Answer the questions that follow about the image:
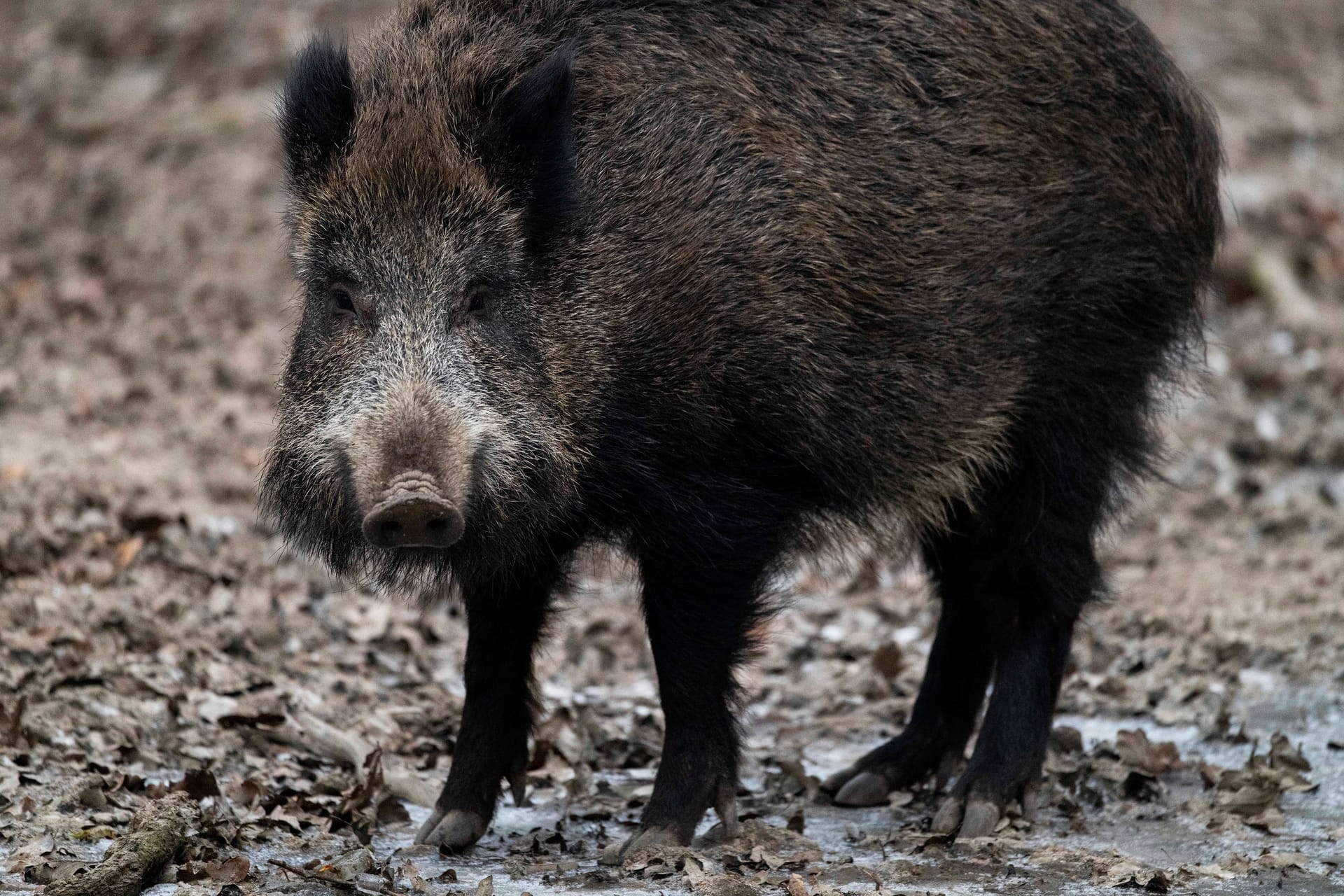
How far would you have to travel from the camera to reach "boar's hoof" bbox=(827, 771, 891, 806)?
16.9 ft

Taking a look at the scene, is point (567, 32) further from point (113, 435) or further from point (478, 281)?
point (113, 435)

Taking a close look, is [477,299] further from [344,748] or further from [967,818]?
[967,818]

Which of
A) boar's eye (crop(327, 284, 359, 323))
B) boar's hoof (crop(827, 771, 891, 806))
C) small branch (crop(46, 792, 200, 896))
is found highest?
boar's eye (crop(327, 284, 359, 323))

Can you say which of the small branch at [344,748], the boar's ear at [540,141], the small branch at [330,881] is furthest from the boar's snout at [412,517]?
the small branch at [344,748]

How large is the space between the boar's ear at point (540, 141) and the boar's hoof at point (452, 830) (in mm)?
1556

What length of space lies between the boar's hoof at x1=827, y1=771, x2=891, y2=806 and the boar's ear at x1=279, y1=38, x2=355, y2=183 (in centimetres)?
242

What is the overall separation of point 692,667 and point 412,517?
3.59 feet

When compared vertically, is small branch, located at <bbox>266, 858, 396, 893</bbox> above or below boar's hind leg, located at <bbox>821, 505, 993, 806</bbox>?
below

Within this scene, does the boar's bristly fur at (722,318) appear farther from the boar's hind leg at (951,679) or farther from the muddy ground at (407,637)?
the muddy ground at (407,637)

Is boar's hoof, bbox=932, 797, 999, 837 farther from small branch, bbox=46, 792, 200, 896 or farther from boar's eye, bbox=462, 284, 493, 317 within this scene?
small branch, bbox=46, 792, 200, 896

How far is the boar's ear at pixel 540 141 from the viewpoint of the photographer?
13.8ft

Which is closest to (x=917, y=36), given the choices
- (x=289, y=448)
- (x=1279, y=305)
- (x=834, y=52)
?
(x=834, y=52)

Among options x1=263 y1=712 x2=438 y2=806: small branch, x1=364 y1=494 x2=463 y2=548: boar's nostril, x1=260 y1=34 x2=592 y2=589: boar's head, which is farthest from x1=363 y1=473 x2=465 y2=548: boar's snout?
x1=263 y1=712 x2=438 y2=806: small branch

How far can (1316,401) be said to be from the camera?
918 cm
